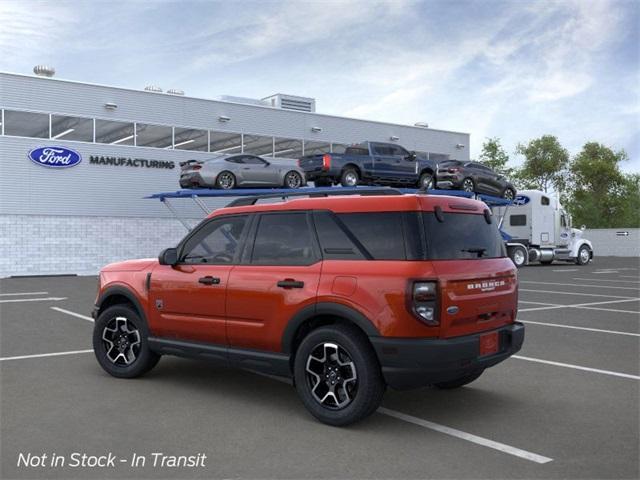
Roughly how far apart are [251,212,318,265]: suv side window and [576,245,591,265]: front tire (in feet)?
97.5

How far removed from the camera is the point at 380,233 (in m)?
4.99

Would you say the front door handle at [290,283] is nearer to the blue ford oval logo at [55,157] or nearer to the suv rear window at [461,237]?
the suv rear window at [461,237]

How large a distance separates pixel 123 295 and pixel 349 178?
16.7 meters

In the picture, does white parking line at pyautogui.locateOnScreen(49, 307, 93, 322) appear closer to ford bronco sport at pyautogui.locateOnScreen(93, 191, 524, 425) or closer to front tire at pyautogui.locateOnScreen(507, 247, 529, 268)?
ford bronco sport at pyautogui.locateOnScreen(93, 191, 524, 425)

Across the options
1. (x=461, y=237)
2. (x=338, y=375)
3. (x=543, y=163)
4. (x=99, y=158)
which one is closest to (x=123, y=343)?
(x=338, y=375)

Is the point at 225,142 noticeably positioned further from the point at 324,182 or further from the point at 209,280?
the point at 209,280

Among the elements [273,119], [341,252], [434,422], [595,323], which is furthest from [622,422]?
[273,119]

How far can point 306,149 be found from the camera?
109 ft

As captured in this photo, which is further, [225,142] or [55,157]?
[225,142]

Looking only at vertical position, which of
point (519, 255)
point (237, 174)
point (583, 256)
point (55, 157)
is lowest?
point (583, 256)

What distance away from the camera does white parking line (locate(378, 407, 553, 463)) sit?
4281mm

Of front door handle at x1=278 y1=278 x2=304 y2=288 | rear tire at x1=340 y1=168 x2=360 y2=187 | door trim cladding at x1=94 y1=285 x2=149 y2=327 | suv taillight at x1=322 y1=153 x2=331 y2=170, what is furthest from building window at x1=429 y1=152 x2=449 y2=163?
front door handle at x1=278 y1=278 x2=304 y2=288

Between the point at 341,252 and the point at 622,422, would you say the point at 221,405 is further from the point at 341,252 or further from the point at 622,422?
the point at 622,422

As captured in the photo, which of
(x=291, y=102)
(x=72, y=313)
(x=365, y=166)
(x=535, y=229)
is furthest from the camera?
(x=291, y=102)
